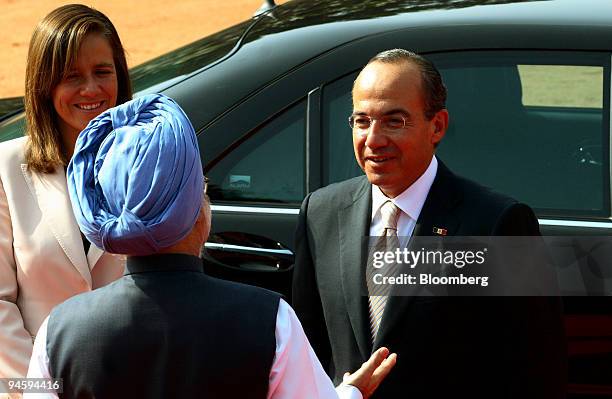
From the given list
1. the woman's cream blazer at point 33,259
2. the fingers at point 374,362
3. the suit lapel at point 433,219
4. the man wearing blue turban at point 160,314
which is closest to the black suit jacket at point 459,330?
the suit lapel at point 433,219

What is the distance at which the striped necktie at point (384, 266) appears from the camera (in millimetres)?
2943

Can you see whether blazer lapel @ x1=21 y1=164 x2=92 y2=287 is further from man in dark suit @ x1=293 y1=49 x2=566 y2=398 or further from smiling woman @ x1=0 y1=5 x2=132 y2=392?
man in dark suit @ x1=293 y1=49 x2=566 y2=398

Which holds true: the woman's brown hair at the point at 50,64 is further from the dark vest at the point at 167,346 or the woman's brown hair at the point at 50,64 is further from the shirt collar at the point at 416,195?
the dark vest at the point at 167,346

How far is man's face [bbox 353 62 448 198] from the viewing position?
2941 millimetres

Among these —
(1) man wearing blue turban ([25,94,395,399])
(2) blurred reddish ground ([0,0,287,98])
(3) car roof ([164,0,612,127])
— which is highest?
(2) blurred reddish ground ([0,0,287,98])

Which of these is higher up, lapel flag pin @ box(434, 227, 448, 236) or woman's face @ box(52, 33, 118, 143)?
woman's face @ box(52, 33, 118, 143)

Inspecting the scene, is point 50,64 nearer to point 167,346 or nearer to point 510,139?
point 167,346

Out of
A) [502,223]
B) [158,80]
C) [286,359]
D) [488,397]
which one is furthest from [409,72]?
[158,80]

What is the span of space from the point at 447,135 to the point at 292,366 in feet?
5.95

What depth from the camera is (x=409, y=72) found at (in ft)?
9.66

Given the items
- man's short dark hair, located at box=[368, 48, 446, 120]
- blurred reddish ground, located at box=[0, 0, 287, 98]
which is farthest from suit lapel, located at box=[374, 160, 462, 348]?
blurred reddish ground, located at box=[0, 0, 287, 98]

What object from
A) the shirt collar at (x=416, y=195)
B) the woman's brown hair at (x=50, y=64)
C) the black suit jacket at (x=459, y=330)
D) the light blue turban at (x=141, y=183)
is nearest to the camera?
the light blue turban at (x=141, y=183)

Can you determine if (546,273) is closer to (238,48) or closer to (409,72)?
(409,72)

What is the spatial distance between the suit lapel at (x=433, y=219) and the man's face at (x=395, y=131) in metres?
0.06
